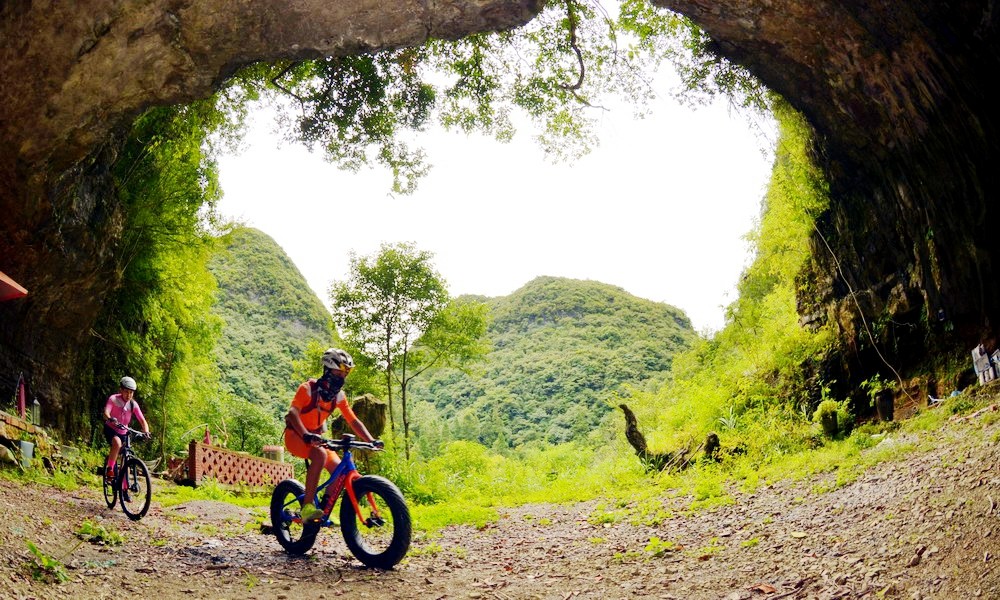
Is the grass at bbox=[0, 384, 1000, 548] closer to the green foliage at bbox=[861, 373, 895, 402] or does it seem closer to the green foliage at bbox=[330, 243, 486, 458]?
the green foliage at bbox=[861, 373, 895, 402]

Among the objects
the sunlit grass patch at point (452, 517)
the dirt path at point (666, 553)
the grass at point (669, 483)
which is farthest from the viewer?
the sunlit grass patch at point (452, 517)

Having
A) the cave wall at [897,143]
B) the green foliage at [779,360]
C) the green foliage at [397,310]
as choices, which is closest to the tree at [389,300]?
the green foliage at [397,310]

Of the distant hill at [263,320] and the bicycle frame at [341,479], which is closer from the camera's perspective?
the bicycle frame at [341,479]

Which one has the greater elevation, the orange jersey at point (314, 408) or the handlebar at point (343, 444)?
the orange jersey at point (314, 408)

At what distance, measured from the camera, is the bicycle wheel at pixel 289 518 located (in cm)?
613

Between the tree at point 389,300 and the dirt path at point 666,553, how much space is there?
1506 centimetres

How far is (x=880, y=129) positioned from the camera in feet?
32.2

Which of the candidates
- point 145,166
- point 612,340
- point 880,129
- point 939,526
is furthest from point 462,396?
point 939,526

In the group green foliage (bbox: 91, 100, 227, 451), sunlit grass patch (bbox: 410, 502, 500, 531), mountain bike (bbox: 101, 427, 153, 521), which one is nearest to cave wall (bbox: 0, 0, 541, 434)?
green foliage (bbox: 91, 100, 227, 451)

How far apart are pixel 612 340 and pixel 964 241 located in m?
49.6

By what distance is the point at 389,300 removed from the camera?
75.8 ft

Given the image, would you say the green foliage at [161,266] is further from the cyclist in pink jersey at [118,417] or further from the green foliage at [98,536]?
the green foliage at [98,536]

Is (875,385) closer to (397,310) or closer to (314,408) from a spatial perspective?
(314,408)

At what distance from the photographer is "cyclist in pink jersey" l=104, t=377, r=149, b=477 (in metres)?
8.58
